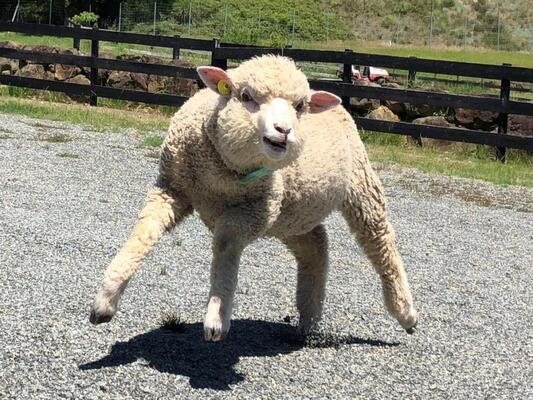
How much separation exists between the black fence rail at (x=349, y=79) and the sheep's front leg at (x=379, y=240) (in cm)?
1036

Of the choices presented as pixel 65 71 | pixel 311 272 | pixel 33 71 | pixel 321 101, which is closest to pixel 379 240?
pixel 311 272

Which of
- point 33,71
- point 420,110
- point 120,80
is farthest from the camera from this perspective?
point 33,71

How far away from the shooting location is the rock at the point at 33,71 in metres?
21.0

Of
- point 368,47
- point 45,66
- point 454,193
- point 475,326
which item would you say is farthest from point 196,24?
point 475,326

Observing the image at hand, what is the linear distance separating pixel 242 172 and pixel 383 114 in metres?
13.4

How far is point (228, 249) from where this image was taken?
4.72 meters

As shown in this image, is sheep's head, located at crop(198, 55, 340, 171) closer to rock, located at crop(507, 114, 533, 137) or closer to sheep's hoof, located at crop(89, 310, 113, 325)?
sheep's hoof, located at crop(89, 310, 113, 325)

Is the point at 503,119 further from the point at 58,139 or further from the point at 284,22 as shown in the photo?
the point at 284,22

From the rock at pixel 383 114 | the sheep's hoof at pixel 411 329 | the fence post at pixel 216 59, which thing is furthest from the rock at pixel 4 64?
the sheep's hoof at pixel 411 329

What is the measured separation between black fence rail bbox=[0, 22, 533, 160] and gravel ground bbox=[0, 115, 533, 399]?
18.9 ft

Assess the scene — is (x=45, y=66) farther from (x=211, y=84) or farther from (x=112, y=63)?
(x=211, y=84)

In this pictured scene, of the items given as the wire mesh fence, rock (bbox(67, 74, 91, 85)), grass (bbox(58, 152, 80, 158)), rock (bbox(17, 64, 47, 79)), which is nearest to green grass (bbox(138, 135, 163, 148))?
grass (bbox(58, 152, 80, 158))

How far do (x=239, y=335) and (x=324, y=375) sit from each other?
28.3 inches

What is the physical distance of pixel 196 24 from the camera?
175 ft
